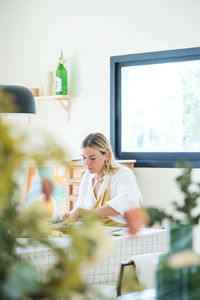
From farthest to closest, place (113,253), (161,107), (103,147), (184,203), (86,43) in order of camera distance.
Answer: (86,43) < (161,107) < (103,147) < (113,253) < (184,203)

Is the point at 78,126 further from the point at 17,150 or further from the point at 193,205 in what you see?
the point at 17,150

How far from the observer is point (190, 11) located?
4.34 metres

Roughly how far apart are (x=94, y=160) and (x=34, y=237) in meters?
2.77

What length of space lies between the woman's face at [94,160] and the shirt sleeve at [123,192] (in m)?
0.14

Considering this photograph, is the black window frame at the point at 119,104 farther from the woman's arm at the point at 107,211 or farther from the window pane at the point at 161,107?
the woman's arm at the point at 107,211

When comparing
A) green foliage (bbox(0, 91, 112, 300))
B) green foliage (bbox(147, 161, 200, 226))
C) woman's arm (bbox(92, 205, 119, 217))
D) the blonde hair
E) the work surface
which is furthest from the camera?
the blonde hair

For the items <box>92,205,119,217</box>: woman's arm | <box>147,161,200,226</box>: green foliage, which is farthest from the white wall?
<box>147,161,200,226</box>: green foliage

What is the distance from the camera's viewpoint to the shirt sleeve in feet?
10.6

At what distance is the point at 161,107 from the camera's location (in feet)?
15.3

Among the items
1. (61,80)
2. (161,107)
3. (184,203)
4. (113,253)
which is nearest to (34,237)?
(184,203)

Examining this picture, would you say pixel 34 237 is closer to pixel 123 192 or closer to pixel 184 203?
pixel 184 203

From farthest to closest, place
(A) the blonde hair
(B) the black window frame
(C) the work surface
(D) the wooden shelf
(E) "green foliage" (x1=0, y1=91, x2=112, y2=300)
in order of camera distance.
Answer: (D) the wooden shelf
(B) the black window frame
(A) the blonde hair
(C) the work surface
(E) "green foliage" (x1=0, y1=91, x2=112, y2=300)

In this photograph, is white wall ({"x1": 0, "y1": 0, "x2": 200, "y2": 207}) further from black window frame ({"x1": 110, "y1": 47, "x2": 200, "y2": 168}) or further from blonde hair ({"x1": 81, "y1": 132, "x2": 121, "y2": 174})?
blonde hair ({"x1": 81, "y1": 132, "x2": 121, "y2": 174})

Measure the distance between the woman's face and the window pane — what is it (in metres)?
1.19
